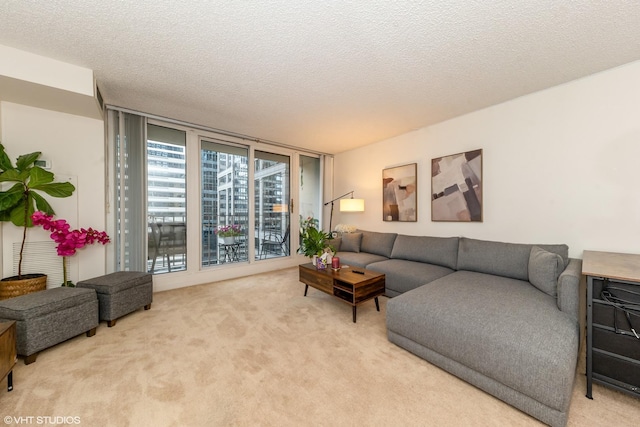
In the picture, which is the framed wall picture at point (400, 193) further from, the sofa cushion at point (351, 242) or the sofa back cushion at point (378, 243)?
the sofa cushion at point (351, 242)

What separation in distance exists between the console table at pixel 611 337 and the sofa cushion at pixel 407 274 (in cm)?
127

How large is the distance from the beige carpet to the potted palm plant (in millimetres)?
824

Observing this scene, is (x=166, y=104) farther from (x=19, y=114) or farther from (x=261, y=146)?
(x=261, y=146)

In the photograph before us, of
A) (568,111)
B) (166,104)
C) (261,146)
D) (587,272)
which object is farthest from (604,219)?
(166,104)

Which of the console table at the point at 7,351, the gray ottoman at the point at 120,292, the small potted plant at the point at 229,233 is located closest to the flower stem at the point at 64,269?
the gray ottoman at the point at 120,292

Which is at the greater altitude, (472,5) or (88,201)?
(472,5)

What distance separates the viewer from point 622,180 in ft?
6.99

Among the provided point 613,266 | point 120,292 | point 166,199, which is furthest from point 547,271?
point 166,199

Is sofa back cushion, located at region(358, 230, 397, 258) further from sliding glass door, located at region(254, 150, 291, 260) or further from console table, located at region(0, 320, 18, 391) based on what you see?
console table, located at region(0, 320, 18, 391)

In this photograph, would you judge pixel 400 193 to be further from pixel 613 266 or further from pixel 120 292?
pixel 120 292

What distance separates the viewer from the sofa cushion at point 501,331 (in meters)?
1.25

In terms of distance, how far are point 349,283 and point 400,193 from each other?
7.02 feet

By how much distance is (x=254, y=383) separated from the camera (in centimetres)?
157

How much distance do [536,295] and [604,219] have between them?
3.77ft
